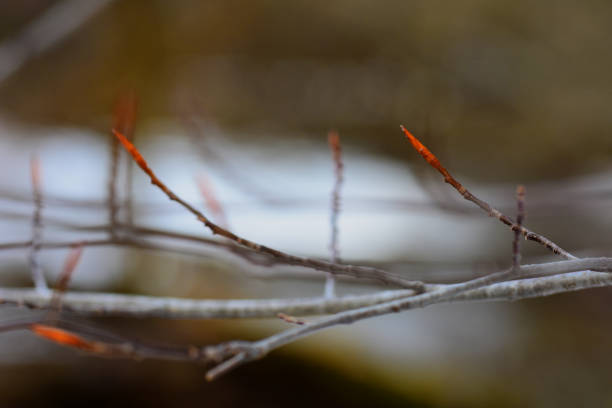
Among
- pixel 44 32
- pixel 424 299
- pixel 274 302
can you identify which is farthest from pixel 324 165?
pixel 424 299

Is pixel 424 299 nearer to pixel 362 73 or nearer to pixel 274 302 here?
pixel 274 302

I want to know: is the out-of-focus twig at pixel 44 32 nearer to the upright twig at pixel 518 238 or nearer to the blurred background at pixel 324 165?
the blurred background at pixel 324 165

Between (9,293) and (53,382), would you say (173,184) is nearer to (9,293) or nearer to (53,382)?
(53,382)

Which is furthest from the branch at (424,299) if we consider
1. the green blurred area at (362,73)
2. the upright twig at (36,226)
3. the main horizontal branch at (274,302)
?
the green blurred area at (362,73)

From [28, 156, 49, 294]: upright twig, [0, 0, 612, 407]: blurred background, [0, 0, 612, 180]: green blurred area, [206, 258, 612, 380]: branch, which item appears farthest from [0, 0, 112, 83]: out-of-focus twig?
[206, 258, 612, 380]: branch

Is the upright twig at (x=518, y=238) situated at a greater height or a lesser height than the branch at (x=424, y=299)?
greater

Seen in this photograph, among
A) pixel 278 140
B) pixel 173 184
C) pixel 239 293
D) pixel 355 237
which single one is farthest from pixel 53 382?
pixel 278 140
